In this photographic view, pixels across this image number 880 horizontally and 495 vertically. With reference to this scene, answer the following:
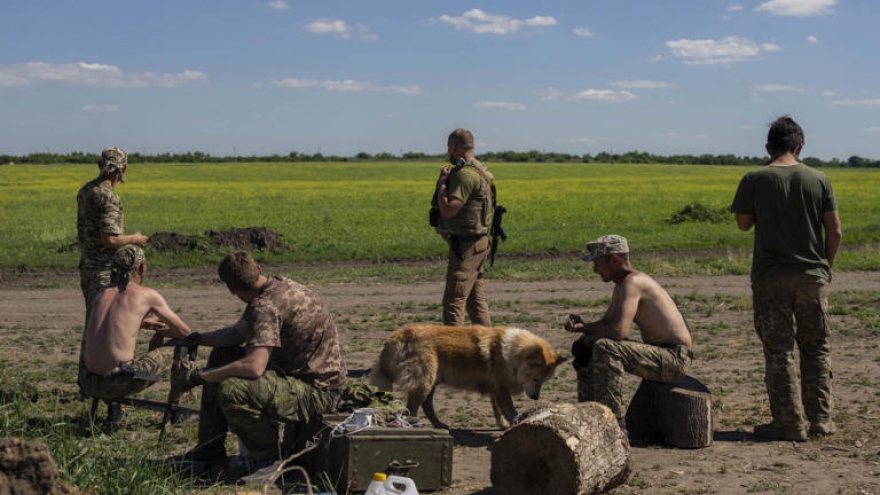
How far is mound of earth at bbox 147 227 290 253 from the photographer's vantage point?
21141 mm

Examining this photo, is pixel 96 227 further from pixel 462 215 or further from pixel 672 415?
pixel 672 415

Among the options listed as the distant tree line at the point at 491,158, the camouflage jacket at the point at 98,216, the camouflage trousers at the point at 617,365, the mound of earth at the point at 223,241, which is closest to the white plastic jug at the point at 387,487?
the camouflage trousers at the point at 617,365

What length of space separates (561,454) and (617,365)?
4.36 feet

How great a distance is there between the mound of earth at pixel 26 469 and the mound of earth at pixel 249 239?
55.5 feet

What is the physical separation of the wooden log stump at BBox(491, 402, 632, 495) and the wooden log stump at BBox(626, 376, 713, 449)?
1.04 metres

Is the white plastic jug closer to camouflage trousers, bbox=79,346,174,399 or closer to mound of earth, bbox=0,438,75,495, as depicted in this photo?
mound of earth, bbox=0,438,75,495

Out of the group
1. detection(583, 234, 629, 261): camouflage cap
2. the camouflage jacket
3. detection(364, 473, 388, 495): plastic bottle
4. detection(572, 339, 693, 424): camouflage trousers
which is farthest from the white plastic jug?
the camouflage jacket

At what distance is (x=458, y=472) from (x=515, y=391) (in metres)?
1.04

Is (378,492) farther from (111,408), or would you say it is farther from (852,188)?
(852,188)

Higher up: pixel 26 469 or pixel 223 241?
pixel 26 469

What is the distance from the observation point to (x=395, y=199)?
39688 mm

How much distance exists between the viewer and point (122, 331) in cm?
739

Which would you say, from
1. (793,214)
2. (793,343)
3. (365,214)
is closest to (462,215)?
(793,214)

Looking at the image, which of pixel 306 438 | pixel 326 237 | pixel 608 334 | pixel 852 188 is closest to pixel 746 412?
pixel 608 334
